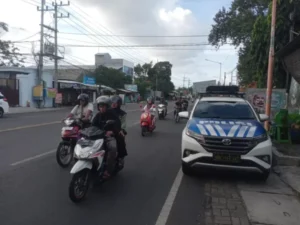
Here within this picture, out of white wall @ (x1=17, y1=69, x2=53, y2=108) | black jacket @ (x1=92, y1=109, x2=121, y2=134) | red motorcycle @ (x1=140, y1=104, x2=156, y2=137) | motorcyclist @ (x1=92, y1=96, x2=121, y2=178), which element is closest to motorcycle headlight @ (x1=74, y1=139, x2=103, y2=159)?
motorcyclist @ (x1=92, y1=96, x2=121, y2=178)

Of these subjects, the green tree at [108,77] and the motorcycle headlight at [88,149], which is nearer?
the motorcycle headlight at [88,149]

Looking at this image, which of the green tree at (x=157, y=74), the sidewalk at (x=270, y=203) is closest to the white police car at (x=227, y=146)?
the sidewalk at (x=270, y=203)

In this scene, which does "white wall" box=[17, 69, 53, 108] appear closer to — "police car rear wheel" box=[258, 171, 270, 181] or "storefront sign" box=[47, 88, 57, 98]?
"storefront sign" box=[47, 88, 57, 98]

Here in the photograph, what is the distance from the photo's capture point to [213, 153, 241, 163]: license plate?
5695mm

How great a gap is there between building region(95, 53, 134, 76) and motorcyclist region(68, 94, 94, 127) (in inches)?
2814

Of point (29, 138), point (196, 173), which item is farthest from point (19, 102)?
point (196, 173)

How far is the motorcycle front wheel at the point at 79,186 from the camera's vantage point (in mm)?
4617

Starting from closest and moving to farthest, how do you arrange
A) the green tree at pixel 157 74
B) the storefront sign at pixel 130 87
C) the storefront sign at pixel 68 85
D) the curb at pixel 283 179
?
the curb at pixel 283 179
the storefront sign at pixel 68 85
the storefront sign at pixel 130 87
the green tree at pixel 157 74

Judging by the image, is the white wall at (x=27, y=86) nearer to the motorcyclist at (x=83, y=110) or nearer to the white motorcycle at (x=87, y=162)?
the motorcyclist at (x=83, y=110)

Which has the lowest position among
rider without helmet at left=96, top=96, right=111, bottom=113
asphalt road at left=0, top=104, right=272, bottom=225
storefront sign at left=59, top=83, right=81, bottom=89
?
asphalt road at left=0, top=104, right=272, bottom=225

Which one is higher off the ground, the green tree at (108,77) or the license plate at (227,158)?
the green tree at (108,77)

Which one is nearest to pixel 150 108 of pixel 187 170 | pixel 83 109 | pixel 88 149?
pixel 83 109

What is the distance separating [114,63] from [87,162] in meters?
79.0

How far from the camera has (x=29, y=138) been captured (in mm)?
10648
